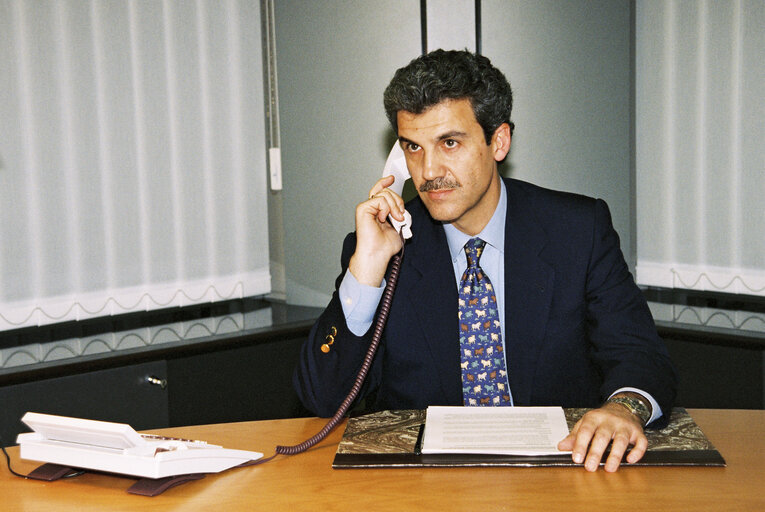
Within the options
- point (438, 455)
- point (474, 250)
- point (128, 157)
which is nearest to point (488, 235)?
point (474, 250)

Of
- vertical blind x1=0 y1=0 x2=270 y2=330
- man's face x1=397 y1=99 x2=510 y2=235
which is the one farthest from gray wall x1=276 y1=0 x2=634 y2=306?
man's face x1=397 y1=99 x2=510 y2=235

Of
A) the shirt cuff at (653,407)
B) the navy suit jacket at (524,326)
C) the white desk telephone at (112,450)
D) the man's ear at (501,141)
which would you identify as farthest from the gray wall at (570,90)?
the white desk telephone at (112,450)

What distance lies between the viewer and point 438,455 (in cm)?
140

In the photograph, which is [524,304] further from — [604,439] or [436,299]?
[604,439]

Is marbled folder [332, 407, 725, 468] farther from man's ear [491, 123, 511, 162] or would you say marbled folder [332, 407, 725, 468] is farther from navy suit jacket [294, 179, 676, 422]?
man's ear [491, 123, 511, 162]

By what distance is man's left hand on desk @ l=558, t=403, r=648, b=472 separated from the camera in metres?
1.35

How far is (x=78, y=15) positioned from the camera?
104 inches

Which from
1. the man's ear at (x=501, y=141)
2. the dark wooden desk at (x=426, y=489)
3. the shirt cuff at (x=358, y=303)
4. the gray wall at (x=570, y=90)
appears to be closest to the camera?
the dark wooden desk at (x=426, y=489)

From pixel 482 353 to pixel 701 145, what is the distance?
1254 mm

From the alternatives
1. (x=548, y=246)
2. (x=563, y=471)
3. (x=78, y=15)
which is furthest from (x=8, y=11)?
(x=563, y=471)

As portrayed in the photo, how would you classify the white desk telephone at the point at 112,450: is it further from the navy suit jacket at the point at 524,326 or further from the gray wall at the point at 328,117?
the gray wall at the point at 328,117

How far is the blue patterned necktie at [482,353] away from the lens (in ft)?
6.19

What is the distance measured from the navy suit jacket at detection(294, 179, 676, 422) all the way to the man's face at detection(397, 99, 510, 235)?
0.13 metres

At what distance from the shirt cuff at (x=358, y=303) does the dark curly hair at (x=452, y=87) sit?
1.40 feet
